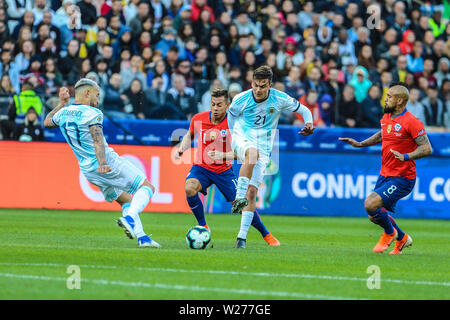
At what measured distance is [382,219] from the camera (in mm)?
11648

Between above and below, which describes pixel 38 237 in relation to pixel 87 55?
below

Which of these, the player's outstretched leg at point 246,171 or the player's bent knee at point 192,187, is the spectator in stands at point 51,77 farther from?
the player's outstretched leg at point 246,171

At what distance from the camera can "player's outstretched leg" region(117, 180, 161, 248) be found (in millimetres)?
10625

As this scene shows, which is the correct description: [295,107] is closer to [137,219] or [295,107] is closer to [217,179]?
[217,179]

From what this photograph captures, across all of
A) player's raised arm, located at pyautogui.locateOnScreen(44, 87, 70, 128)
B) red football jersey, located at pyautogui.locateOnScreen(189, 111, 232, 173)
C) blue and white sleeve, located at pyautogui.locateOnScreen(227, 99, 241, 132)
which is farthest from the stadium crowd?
blue and white sleeve, located at pyautogui.locateOnScreen(227, 99, 241, 132)

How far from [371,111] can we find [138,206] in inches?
448

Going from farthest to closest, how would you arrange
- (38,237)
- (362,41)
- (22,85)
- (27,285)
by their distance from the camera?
1. (362,41)
2. (22,85)
3. (38,237)
4. (27,285)

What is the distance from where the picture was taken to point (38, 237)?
1241cm

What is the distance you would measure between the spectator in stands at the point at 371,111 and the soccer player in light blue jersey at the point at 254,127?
9.26 m

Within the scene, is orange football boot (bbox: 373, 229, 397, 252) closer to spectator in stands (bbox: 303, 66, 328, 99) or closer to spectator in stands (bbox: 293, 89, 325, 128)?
spectator in stands (bbox: 293, 89, 325, 128)

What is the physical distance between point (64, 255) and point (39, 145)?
9.79 metres

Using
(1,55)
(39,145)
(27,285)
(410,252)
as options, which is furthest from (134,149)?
(27,285)

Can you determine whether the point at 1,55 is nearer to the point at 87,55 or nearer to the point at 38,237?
the point at 87,55

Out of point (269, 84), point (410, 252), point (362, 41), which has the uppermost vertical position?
point (362, 41)
